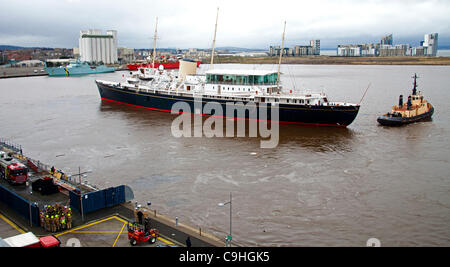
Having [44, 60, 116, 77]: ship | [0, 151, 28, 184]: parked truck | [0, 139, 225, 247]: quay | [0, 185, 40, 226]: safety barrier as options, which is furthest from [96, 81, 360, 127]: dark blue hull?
[44, 60, 116, 77]: ship

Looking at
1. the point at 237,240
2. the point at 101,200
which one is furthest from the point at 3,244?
the point at 237,240

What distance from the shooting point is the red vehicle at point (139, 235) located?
13.2m

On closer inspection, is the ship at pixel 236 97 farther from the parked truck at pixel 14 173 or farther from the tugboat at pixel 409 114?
the parked truck at pixel 14 173

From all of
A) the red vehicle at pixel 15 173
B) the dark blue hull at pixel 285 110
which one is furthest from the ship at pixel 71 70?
the red vehicle at pixel 15 173

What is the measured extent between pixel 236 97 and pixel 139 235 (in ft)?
98.7

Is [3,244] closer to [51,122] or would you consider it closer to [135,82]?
[51,122]

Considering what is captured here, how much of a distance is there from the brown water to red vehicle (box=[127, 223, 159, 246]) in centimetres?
367

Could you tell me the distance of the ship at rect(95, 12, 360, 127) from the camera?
126 feet

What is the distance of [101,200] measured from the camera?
54.2 feet

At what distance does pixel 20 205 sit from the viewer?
51.5ft

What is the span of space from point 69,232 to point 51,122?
3081 cm

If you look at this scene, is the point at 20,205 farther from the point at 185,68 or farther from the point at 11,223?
the point at 185,68

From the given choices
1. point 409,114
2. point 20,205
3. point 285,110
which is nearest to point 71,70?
point 285,110

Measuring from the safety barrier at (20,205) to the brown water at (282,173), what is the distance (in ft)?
18.0
